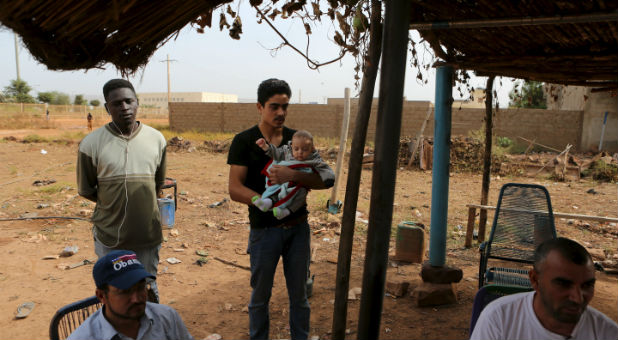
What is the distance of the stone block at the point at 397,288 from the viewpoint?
4.50 meters

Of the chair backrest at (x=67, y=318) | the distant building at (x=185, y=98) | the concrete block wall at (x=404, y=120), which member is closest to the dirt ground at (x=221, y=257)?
the chair backrest at (x=67, y=318)

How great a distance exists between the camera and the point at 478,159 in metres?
13.5

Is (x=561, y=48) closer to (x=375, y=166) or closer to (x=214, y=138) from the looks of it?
(x=375, y=166)

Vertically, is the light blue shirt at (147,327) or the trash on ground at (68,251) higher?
the light blue shirt at (147,327)

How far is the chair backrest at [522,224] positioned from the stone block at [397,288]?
1.00 m

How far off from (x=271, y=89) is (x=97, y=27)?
1.10m

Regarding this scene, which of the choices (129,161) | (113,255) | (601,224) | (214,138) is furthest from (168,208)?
(214,138)

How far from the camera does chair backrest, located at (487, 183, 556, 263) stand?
4.08 metres

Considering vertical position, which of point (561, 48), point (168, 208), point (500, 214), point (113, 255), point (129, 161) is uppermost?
point (561, 48)

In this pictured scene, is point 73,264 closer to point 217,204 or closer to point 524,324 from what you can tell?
point 217,204

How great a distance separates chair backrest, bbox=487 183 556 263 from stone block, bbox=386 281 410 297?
39.3 inches

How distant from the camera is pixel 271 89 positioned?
8.70ft

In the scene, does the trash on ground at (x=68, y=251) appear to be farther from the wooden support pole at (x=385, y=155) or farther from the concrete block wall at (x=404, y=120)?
the concrete block wall at (x=404, y=120)

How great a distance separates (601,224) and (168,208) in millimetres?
7457
